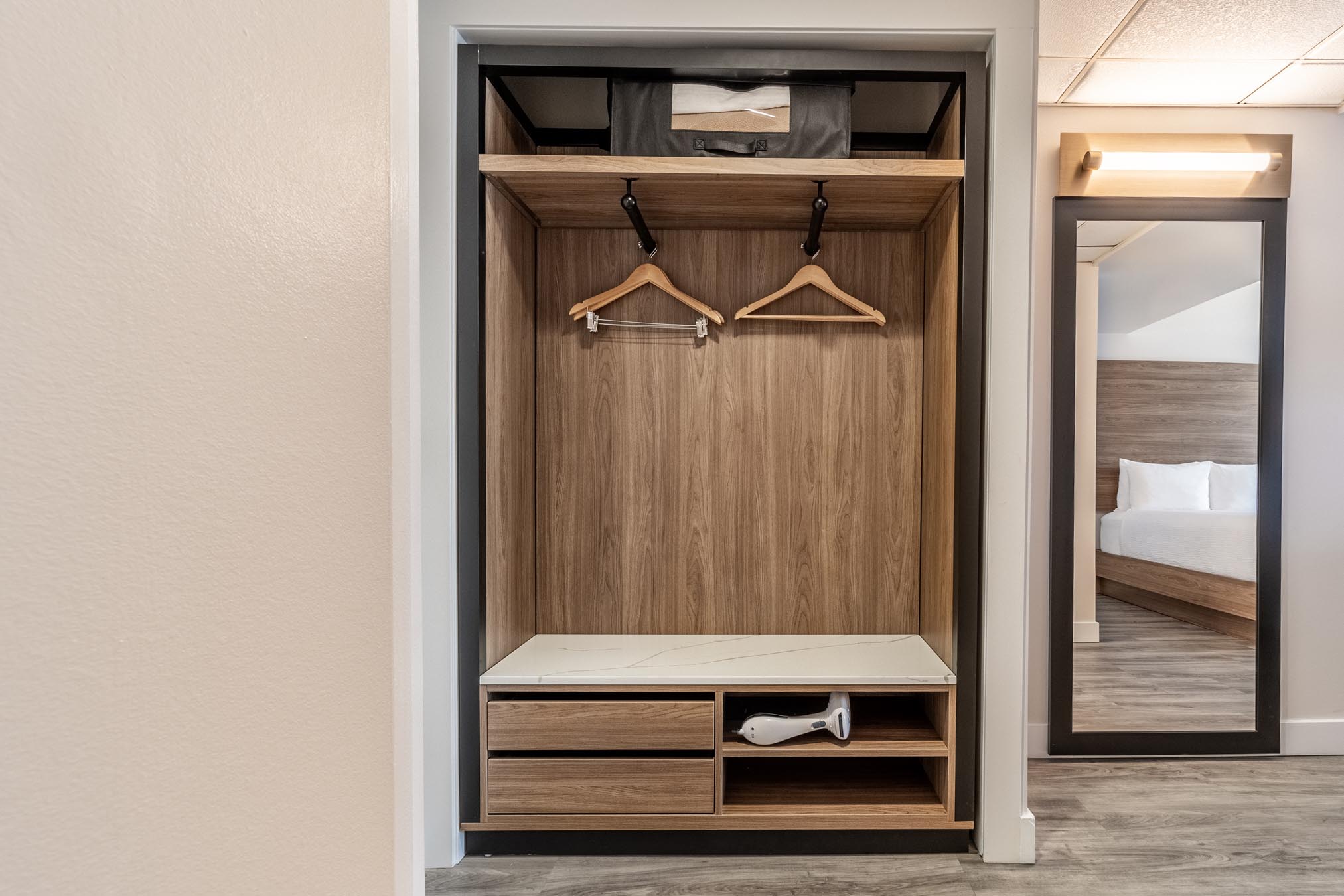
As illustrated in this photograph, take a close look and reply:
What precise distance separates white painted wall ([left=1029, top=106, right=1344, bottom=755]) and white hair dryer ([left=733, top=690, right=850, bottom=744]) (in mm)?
1189

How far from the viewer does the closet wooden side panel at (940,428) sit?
201 cm

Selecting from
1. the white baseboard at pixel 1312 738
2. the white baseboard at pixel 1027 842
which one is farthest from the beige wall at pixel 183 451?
the white baseboard at pixel 1312 738

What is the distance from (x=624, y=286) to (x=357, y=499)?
166cm

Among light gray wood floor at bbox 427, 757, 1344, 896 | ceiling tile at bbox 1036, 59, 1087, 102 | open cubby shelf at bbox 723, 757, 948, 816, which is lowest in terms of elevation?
light gray wood floor at bbox 427, 757, 1344, 896

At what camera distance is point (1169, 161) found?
2.63 m

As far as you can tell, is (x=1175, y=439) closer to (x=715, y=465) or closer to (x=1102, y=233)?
(x=1102, y=233)

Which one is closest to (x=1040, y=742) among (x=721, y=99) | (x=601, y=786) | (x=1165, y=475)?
(x=1165, y=475)

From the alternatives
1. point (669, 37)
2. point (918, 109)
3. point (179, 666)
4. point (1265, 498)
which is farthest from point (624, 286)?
point (1265, 498)

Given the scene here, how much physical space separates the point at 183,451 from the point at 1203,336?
3314mm

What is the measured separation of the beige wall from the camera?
354mm

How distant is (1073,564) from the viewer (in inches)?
105

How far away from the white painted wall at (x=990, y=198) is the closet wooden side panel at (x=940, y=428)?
0.10m

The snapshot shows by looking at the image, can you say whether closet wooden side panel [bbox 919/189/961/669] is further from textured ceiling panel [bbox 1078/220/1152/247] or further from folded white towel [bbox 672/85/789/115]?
textured ceiling panel [bbox 1078/220/1152/247]

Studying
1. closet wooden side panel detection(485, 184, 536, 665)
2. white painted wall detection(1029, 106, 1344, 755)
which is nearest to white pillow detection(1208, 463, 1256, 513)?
white painted wall detection(1029, 106, 1344, 755)
